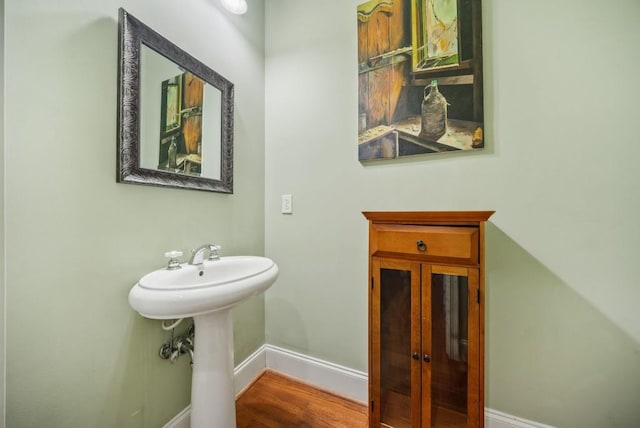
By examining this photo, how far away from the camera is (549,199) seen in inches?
39.0

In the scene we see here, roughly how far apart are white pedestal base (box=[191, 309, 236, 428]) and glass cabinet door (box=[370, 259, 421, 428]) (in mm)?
627

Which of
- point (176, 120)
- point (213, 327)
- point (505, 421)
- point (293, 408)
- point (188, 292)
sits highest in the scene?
point (176, 120)

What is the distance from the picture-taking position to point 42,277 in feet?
2.28

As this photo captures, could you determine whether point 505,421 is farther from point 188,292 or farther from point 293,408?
point 188,292

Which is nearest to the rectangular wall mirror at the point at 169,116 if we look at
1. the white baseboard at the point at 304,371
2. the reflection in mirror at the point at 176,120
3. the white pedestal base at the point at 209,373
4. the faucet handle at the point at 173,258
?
the reflection in mirror at the point at 176,120

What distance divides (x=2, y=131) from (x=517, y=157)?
1.76m

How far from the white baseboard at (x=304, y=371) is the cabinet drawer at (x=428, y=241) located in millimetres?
860

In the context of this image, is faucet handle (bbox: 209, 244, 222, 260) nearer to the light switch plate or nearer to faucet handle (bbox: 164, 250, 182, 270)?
faucet handle (bbox: 164, 250, 182, 270)

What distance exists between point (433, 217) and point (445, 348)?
21.2 inches

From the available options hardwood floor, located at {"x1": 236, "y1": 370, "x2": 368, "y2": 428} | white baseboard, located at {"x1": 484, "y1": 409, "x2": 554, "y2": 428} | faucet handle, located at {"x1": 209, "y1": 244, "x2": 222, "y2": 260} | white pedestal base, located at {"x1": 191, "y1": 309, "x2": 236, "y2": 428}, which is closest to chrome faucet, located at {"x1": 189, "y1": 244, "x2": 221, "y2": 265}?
faucet handle, located at {"x1": 209, "y1": 244, "x2": 222, "y2": 260}

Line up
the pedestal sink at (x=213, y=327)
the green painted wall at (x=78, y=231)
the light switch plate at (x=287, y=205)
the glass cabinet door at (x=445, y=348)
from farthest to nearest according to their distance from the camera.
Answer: the light switch plate at (x=287, y=205)
the glass cabinet door at (x=445, y=348)
the pedestal sink at (x=213, y=327)
the green painted wall at (x=78, y=231)

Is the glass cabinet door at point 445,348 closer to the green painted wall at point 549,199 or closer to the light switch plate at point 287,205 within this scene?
the green painted wall at point 549,199

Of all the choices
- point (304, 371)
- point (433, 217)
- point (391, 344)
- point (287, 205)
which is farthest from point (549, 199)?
point (304, 371)

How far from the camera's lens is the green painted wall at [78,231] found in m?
0.66
